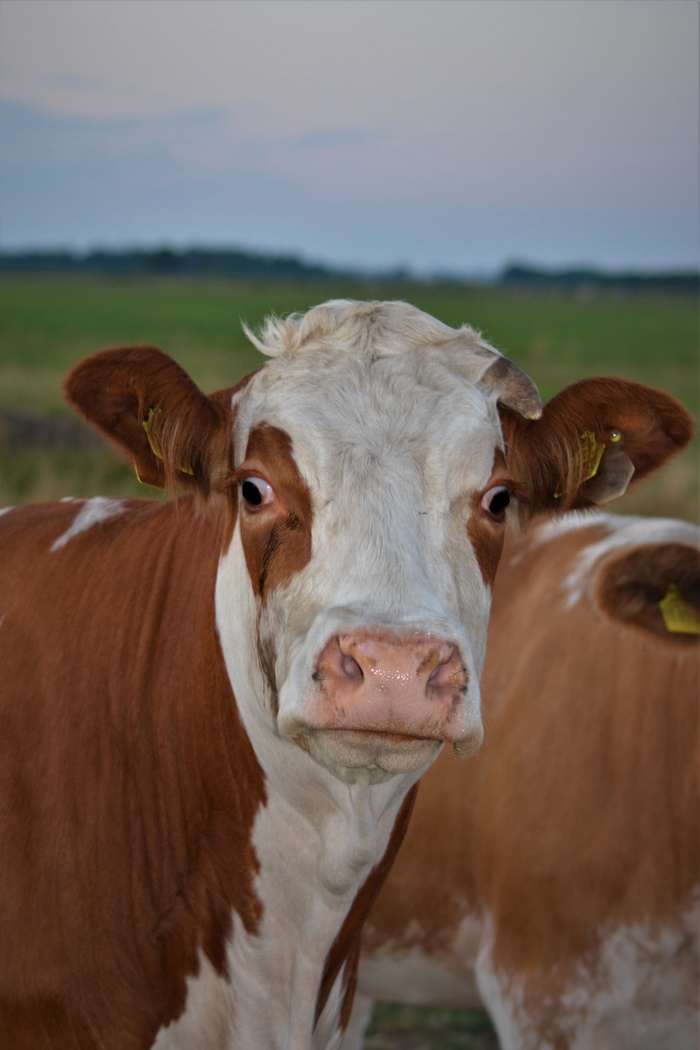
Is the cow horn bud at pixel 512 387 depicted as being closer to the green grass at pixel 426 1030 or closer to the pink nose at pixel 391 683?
the pink nose at pixel 391 683

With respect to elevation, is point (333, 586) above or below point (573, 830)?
above

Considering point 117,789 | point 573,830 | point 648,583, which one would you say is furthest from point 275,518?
point 573,830

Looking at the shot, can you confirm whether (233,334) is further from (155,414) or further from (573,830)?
(155,414)

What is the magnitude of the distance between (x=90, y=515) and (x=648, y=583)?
1.78 metres

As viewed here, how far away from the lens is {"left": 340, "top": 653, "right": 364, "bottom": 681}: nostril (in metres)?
2.02

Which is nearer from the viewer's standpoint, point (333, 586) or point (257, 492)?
point (333, 586)

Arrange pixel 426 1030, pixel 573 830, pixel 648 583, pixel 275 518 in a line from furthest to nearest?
pixel 426 1030 < pixel 573 830 < pixel 648 583 < pixel 275 518

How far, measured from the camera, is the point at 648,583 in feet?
11.3

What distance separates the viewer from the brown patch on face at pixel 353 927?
2.69 metres

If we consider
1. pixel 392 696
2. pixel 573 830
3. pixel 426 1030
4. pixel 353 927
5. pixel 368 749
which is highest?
pixel 392 696

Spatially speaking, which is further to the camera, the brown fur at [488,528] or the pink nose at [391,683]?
the brown fur at [488,528]

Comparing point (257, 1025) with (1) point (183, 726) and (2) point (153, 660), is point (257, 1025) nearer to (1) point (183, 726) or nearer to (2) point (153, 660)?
(1) point (183, 726)

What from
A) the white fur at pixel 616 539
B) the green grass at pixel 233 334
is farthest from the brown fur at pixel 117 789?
the white fur at pixel 616 539

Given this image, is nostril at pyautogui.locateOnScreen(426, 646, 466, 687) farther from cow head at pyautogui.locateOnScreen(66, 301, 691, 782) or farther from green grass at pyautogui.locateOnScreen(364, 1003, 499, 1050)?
green grass at pyautogui.locateOnScreen(364, 1003, 499, 1050)
